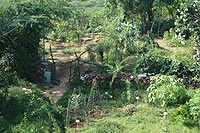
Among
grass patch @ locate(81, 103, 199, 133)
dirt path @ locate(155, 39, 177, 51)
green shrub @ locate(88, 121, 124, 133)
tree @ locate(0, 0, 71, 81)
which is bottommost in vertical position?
grass patch @ locate(81, 103, 199, 133)

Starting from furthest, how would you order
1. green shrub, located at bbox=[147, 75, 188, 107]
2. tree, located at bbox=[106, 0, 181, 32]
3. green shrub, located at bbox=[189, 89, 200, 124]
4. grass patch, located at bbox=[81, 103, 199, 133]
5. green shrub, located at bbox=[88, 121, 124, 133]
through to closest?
1. tree, located at bbox=[106, 0, 181, 32]
2. green shrub, located at bbox=[147, 75, 188, 107]
3. green shrub, located at bbox=[189, 89, 200, 124]
4. grass patch, located at bbox=[81, 103, 199, 133]
5. green shrub, located at bbox=[88, 121, 124, 133]

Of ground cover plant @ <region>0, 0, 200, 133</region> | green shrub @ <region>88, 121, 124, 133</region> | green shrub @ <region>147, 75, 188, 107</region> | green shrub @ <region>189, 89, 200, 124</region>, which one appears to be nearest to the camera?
green shrub @ <region>88, 121, 124, 133</region>

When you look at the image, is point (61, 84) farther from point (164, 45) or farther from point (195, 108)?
point (164, 45)

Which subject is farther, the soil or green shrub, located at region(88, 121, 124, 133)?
the soil

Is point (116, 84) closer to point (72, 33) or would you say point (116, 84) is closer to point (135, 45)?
point (135, 45)

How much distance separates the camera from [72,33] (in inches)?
728

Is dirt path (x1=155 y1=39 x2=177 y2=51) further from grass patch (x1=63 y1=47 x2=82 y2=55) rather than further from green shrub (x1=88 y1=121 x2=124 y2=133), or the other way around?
green shrub (x1=88 y1=121 x2=124 y2=133)

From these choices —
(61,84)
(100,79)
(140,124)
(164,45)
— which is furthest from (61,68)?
(140,124)

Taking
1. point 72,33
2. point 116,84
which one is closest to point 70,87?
point 116,84

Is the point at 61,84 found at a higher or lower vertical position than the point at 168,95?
lower

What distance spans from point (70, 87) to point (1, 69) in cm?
243

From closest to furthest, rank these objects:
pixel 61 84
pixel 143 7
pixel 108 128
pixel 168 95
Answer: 1. pixel 108 128
2. pixel 168 95
3. pixel 61 84
4. pixel 143 7

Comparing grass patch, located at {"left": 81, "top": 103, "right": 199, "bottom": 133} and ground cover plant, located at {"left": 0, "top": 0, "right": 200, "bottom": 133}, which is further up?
ground cover plant, located at {"left": 0, "top": 0, "right": 200, "bottom": 133}

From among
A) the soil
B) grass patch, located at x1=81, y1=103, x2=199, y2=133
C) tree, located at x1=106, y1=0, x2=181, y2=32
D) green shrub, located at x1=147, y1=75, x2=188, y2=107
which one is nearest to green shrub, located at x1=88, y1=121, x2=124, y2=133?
grass patch, located at x1=81, y1=103, x2=199, y2=133
